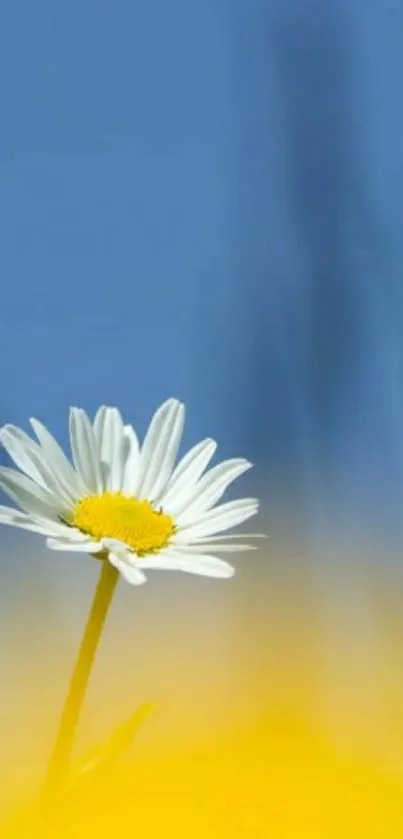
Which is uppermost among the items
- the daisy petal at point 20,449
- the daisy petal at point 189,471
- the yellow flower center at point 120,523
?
the daisy petal at point 20,449

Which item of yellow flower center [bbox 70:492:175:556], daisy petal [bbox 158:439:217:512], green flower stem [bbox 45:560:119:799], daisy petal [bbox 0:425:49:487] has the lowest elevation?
green flower stem [bbox 45:560:119:799]

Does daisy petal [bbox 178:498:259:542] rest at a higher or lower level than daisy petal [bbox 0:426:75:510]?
lower
